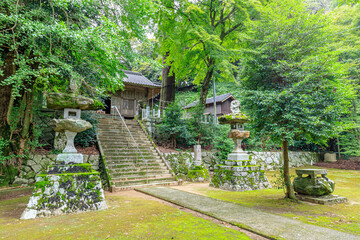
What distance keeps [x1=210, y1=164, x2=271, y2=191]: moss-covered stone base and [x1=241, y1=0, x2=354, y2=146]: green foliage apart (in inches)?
84.3

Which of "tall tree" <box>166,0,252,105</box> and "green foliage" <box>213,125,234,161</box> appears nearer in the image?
"tall tree" <box>166,0,252,105</box>

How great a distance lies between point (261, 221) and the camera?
3.45 m

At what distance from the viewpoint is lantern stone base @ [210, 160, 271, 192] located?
6633mm

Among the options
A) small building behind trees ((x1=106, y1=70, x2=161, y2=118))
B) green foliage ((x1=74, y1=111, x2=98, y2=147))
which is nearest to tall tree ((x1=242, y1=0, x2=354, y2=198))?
green foliage ((x1=74, y1=111, x2=98, y2=147))

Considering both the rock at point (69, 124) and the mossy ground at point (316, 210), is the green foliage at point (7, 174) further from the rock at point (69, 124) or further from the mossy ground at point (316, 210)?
the mossy ground at point (316, 210)

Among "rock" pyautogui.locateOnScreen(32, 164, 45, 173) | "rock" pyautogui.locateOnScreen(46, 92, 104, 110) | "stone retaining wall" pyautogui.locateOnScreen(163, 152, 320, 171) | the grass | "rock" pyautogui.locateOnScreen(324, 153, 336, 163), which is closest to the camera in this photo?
the grass

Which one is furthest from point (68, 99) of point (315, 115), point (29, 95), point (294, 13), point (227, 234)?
point (294, 13)

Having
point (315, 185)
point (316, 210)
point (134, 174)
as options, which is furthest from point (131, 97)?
point (316, 210)

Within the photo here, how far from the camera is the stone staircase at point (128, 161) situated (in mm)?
7177

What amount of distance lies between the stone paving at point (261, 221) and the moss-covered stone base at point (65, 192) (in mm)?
1910

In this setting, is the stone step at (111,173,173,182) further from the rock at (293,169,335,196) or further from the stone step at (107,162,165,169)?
the rock at (293,169,335,196)

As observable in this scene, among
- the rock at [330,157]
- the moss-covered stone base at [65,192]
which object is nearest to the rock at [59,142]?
the moss-covered stone base at [65,192]

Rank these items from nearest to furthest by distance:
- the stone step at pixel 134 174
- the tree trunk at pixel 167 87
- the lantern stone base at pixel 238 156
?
the lantern stone base at pixel 238 156 → the stone step at pixel 134 174 → the tree trunk at pixel 167 87

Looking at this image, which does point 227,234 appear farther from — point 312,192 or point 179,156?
point 179,156
